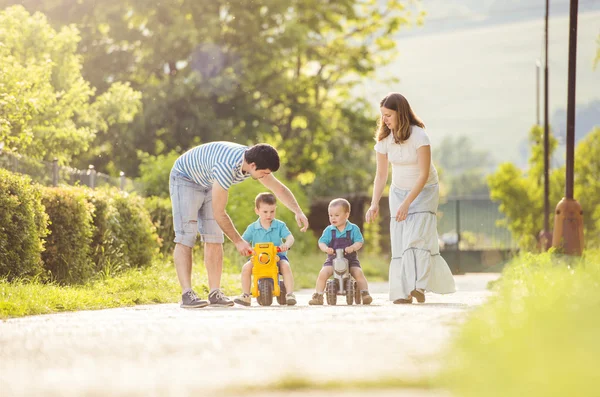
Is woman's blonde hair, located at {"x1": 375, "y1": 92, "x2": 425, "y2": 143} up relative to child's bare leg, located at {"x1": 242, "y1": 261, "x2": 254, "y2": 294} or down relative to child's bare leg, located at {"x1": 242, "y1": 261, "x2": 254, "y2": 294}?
up

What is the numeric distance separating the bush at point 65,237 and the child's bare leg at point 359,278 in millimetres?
3636

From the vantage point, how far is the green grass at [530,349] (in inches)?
131

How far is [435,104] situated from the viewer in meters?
183

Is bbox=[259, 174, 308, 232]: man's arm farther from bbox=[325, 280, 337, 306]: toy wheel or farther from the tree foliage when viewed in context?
the tree foliage

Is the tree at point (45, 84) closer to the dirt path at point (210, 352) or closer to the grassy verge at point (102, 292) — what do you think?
the grassy verge at point (102, 292)

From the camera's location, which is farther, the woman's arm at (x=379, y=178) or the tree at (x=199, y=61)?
the tree at (x=199, y=61)

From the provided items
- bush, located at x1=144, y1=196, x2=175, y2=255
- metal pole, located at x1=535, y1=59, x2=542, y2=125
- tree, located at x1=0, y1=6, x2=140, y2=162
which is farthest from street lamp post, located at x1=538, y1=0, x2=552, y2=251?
tree, located at x1=0, y1=6, x2=140, y2=162

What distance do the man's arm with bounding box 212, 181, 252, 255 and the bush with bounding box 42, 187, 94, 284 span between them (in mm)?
3557

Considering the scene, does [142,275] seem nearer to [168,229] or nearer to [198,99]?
[168,229]

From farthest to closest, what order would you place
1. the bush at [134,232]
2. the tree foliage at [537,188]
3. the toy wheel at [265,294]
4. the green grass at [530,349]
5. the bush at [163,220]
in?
the tree foliage at [537,188] < the bush at [163,220] < the bush at [134,232] < the toy wheel at [265,294] < the green grass at [530,349]

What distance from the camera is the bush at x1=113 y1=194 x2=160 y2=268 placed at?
13.8 metres

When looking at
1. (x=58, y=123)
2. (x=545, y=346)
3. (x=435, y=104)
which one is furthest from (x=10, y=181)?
(x=435, y=104)

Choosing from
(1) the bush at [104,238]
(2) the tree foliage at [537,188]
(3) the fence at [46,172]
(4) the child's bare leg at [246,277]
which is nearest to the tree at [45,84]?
(3) the fence at [46,172]

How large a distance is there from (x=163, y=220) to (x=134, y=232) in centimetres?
Answer: 440
